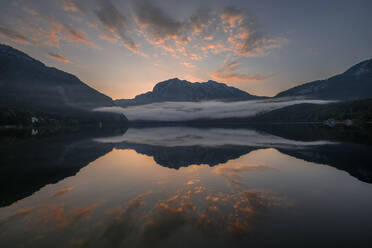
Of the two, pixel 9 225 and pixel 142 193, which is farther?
pixel 142 193

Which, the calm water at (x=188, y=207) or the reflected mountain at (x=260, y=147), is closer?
the calm water at (x=188, y=207)

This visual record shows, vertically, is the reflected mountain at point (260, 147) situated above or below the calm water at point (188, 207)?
below

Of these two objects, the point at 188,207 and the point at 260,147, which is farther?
the point at 260,147

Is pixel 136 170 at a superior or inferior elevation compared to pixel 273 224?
inferior

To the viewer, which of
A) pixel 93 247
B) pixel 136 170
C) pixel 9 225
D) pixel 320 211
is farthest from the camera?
pixel 136 170

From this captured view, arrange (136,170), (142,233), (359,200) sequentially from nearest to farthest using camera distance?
(142,233) → (359,200) → (136,170)

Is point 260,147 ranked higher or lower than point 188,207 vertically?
lower

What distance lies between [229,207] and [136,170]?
1535 cm

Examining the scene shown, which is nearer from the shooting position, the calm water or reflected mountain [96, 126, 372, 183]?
the calm water

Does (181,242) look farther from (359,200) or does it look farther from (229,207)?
(359,200)

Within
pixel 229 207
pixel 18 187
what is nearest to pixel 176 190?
pixel 229 207

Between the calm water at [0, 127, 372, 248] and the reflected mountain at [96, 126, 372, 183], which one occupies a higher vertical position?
the calm water at [0, 127, 372, 248]

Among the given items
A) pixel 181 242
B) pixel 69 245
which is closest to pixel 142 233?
pixel 181 242

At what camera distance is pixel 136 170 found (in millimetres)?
24312
